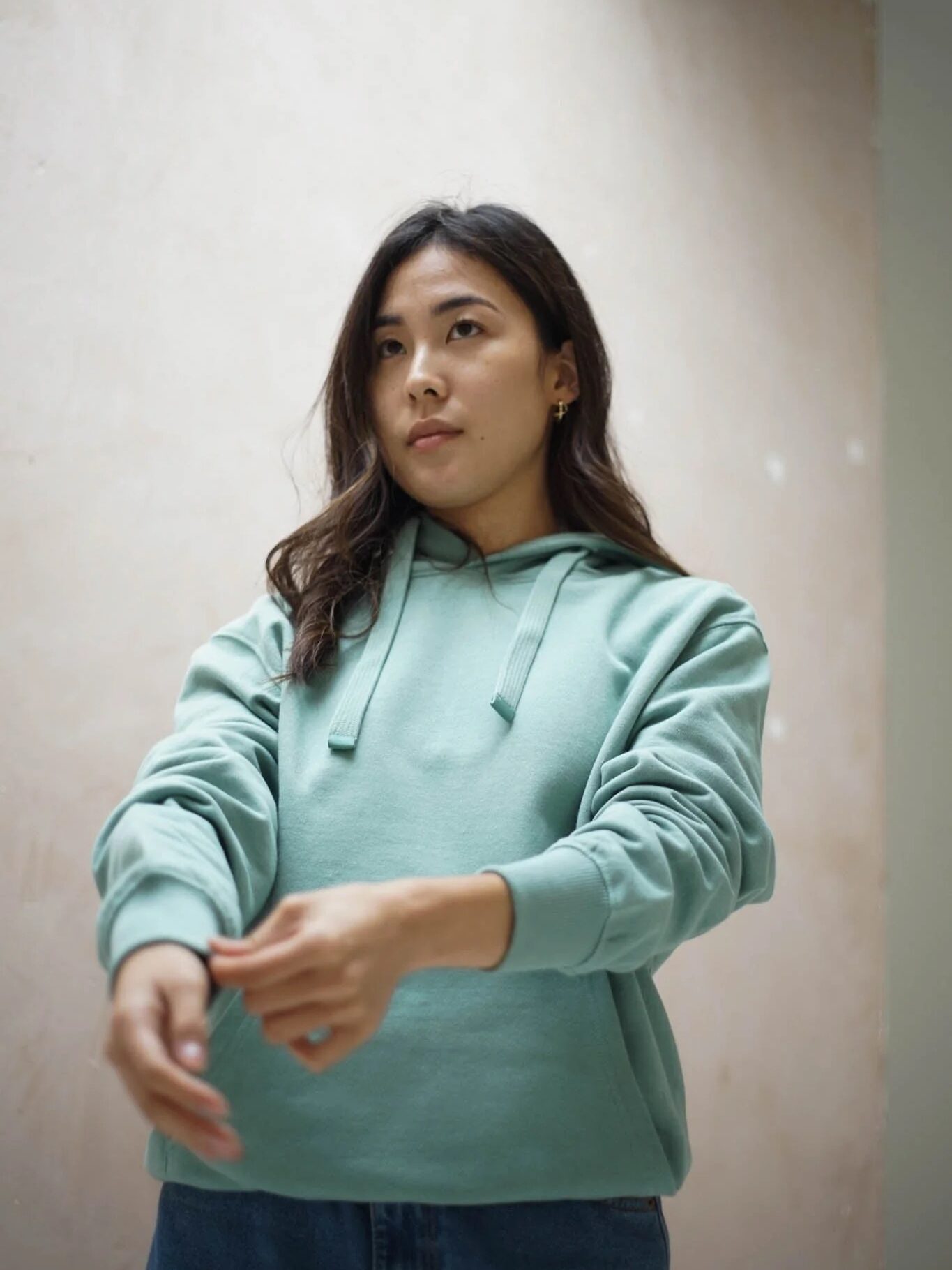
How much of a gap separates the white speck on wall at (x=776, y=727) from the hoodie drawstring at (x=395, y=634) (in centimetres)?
66

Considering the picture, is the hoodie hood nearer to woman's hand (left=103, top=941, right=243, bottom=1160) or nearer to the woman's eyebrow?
the woman's eyebrow

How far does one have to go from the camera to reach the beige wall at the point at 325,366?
1.25m

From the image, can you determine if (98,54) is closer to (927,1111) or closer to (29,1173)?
(29,1173)

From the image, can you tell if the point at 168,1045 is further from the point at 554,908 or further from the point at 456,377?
the point at 456,377

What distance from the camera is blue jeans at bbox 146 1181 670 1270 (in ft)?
2.67

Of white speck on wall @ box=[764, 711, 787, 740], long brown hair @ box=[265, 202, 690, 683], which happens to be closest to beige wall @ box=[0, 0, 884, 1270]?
white speck on wall @ box=[764, 711, 787, 740]

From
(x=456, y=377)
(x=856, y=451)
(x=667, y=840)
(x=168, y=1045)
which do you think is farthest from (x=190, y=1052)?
(x=856, y=451)

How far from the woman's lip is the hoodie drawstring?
8 centimetres

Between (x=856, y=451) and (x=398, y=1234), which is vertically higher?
(x=856, y=451)

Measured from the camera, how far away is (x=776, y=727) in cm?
164

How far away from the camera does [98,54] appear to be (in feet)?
4.39

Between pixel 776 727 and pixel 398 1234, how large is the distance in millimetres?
957

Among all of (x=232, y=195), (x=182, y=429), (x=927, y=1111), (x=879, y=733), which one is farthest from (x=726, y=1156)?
(x=232, y=195)

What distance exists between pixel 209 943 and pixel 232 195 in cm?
97
